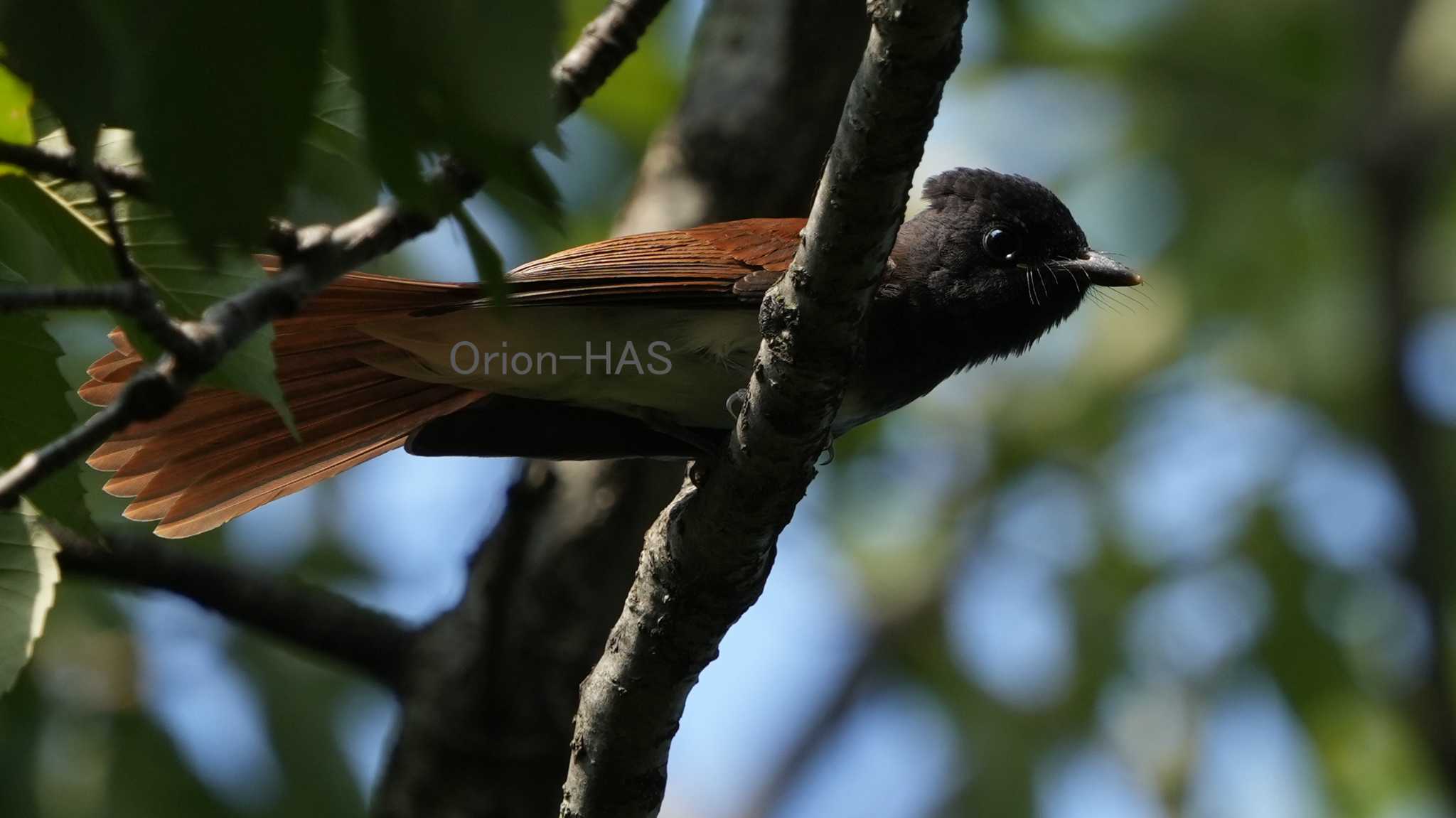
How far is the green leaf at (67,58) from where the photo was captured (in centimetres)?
114

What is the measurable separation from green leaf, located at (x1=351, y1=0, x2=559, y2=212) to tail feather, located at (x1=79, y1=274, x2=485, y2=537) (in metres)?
1.75

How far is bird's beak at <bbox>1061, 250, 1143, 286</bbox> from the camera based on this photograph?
3785mm

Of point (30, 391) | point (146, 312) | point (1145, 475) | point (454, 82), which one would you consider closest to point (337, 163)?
point (146, 312)

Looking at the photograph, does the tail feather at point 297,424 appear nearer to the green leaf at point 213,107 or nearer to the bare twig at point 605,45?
the bare twig at point 605,45

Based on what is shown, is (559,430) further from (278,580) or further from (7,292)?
(7,292)

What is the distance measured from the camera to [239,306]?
5.17 ft

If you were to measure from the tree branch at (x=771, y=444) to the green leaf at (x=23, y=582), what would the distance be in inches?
38.7

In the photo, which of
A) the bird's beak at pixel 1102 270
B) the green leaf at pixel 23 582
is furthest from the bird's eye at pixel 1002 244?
the green leaf at pixel 23 582

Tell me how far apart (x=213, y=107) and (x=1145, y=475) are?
304 inches

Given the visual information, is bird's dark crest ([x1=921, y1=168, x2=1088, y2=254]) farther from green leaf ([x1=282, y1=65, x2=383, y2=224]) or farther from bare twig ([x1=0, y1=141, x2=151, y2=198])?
bare twig ([x1=0, y1=141, x2=151, y2=198])

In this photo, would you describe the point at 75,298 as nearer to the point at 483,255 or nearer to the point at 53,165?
the point at 53,165

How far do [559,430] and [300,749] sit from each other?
1.83 meters

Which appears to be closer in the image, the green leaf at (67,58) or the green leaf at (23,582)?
the green leaf at (67,58)

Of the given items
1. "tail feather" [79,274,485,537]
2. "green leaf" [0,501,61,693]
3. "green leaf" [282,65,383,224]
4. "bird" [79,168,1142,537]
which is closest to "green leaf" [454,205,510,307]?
"green leaf" [282,65,383,224]
